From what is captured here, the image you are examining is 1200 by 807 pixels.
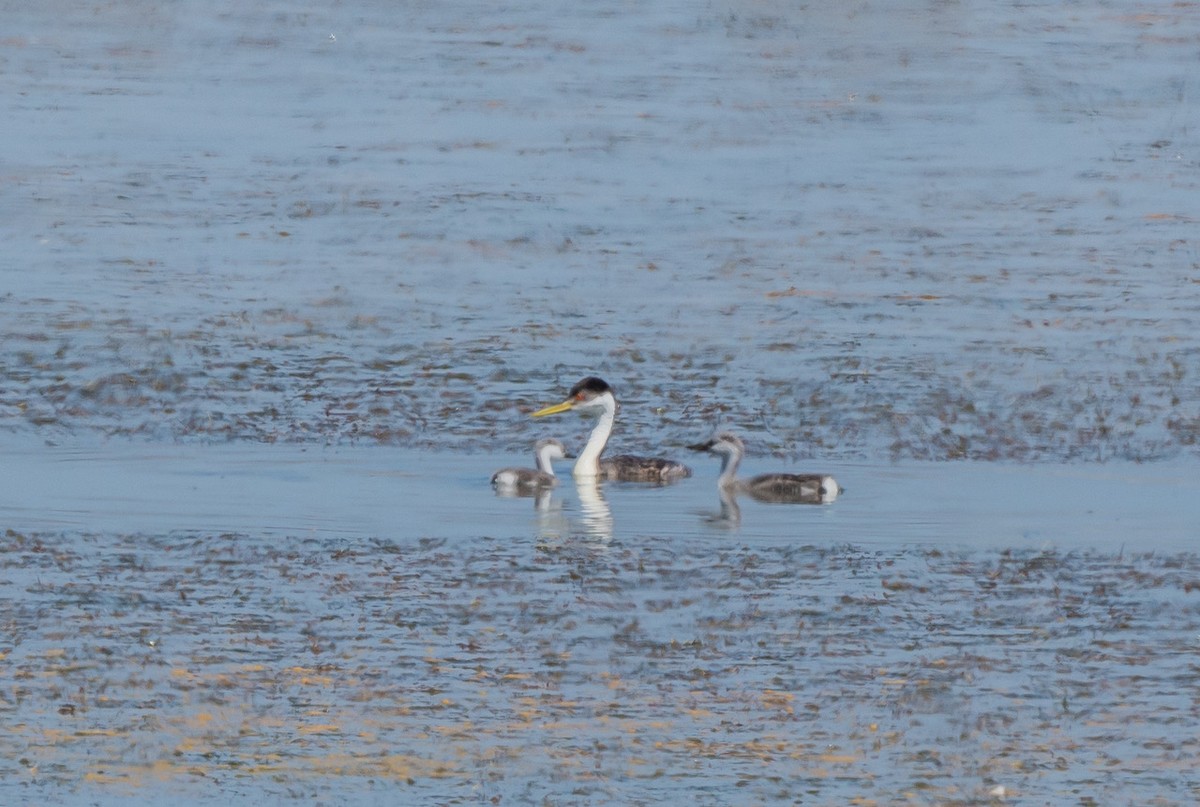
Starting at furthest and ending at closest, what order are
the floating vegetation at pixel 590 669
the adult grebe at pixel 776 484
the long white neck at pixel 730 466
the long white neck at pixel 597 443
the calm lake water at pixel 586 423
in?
1. the long white neck at pixel 597 443
2. the long white neck at pixel 730 466
3. the adult grebe at pixel 776 484
4. the calm lake water at pixel 586 423
5. the floating vegetation at pixel 590 669

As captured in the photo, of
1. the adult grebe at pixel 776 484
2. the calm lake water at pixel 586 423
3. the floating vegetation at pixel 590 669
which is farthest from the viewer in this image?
the adult grebe at pixel 776 484

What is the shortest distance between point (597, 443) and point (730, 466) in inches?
38.2

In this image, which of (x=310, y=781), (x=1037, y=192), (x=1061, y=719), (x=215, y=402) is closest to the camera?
(x=310, y=781)

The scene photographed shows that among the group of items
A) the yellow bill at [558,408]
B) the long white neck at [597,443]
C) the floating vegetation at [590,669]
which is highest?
the floating vegetation at [590,669]

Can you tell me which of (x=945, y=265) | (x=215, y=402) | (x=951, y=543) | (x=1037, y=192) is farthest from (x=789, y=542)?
(x=1037, y=192)

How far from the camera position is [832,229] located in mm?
20656

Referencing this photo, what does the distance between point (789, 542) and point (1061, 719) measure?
11.0ft

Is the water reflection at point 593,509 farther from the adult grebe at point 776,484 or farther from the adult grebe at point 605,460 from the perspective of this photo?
the adult grebe at point 776,484

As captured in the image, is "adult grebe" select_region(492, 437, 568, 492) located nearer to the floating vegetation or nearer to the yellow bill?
the yellow bill

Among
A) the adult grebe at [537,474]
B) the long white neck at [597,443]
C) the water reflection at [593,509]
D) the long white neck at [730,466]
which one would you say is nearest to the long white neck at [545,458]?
the adult grebe at [537,474]

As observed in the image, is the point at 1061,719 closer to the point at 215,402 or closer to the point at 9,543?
the point at 9,543

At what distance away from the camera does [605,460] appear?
48.3 ft

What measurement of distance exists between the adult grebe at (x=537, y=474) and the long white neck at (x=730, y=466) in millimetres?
947

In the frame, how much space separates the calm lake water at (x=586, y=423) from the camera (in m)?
9.13
